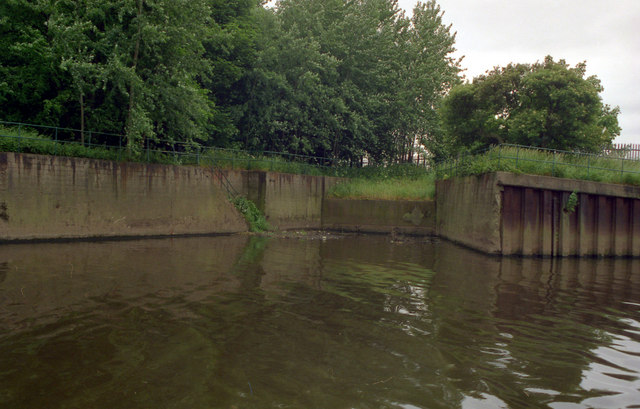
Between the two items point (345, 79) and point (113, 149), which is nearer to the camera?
point (113, 149)

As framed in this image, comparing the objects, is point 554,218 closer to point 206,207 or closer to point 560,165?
point 560,165

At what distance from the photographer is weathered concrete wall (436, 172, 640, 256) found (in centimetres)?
1534

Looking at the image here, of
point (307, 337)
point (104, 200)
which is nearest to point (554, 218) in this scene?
point (307, 337)

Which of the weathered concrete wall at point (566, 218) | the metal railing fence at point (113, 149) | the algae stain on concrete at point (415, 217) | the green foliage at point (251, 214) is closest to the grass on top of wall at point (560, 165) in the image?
the weathered concrete wall at point (566, 218)

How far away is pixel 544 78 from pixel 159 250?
22280mm

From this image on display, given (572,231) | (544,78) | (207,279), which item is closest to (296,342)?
(207,279)

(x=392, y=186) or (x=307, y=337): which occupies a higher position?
(x=392, y=186)

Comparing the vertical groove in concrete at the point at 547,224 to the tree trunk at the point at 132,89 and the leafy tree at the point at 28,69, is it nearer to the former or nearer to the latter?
the tree trunk at the point at 132,89

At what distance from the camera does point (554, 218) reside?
15.7m

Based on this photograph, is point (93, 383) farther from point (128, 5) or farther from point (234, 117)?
point (234, 117)

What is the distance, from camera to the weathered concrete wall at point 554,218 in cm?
1534

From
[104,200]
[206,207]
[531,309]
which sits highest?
[104,200]

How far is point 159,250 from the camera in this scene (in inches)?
548

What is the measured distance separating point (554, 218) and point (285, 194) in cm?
1347
